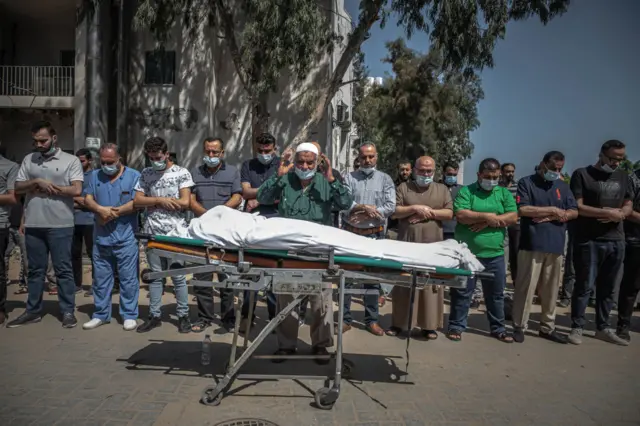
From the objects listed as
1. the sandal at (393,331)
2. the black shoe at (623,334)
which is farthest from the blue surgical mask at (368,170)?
the black shoe at (623,334)

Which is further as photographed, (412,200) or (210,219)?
(412,200)

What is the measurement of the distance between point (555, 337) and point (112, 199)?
544 centimetres

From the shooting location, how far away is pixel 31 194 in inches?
229

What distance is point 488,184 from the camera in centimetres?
574

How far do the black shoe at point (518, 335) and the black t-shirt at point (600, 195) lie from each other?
4.34ft

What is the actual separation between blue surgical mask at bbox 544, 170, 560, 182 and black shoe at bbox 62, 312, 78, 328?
227 inches

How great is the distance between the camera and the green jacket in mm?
4875

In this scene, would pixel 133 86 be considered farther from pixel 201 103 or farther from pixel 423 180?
pixel 423 180

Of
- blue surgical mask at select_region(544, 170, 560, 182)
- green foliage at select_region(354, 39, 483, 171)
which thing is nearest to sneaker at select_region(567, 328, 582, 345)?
blue surgical mask at select_region(544, 170, 560, 182)

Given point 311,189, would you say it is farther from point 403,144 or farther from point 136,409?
point 403,144

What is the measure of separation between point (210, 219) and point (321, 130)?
1550 centimetres

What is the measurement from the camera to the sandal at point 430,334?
19.0 ft

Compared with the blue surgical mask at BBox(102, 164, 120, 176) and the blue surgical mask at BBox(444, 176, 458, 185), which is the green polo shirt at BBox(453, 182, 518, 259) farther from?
the blue surgical mask at BBox(102, 164, 120, 176)

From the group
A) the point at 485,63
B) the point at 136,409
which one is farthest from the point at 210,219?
the point at 485,63
